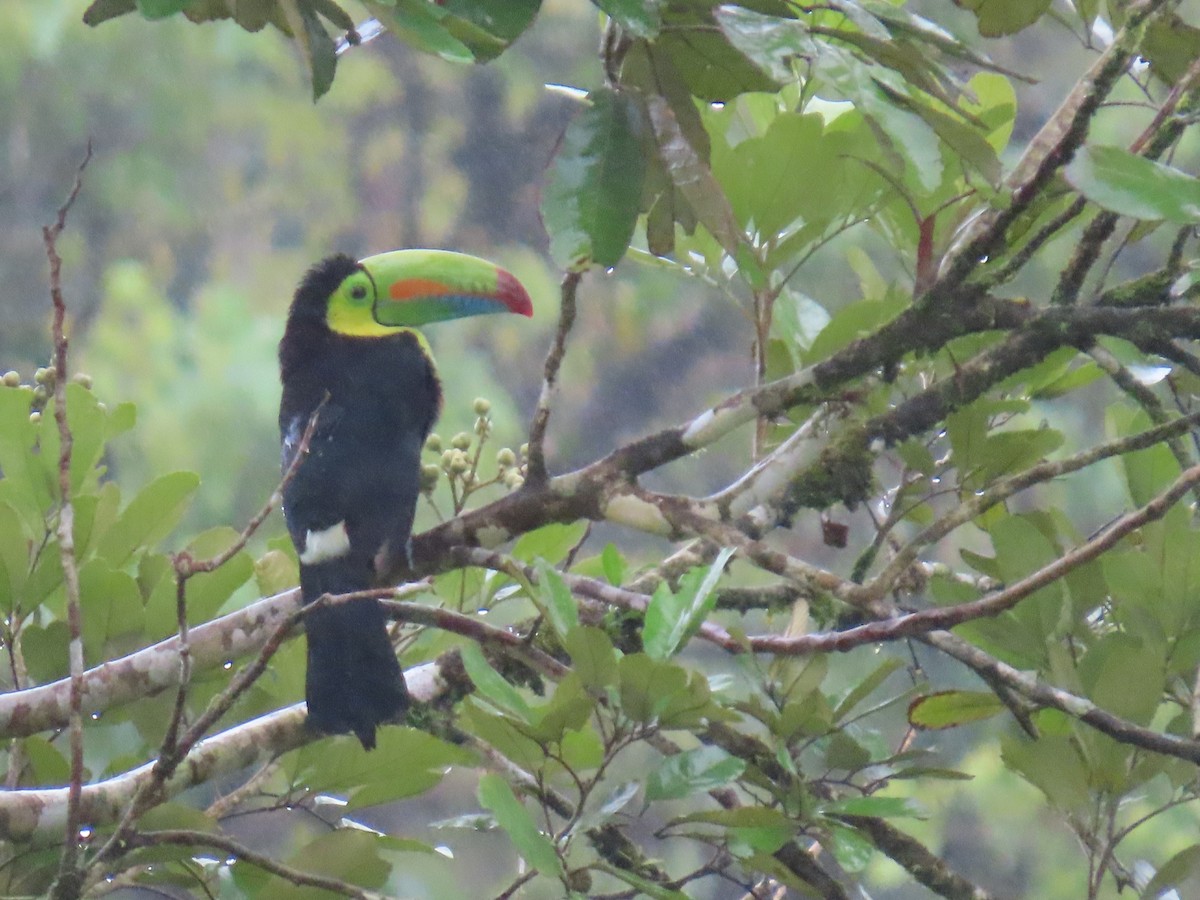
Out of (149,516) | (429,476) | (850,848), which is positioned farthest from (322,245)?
(850,848)

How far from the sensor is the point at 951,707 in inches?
36.3

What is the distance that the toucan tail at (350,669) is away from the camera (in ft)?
3.16

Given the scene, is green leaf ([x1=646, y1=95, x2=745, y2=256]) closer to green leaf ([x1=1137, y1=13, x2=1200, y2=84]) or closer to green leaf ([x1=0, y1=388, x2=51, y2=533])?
green leaf ([x1=1137, y1=13, x2=1200, y2=84])

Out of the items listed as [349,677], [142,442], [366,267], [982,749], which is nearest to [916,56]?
[349,677]

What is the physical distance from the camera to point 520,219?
4.07 m

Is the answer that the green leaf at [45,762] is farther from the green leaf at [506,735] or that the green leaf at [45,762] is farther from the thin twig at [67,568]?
the green leaf at [506,735]

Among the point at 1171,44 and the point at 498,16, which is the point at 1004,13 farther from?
the point at 498,16

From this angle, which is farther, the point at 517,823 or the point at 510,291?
the point at 510,291

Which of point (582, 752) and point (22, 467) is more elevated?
point (22, 467)

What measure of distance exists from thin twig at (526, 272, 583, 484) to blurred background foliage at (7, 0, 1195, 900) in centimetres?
201

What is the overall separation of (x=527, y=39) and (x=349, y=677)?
3.35 m

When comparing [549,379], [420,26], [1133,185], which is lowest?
[549,379]

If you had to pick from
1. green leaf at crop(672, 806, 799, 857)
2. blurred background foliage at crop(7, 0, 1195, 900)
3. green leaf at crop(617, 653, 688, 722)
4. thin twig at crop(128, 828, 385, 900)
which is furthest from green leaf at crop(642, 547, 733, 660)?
blurred background foliage at crop(7, 0, 1195, 900)

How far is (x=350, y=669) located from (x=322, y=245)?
3.05 m
